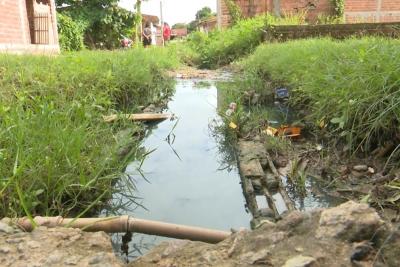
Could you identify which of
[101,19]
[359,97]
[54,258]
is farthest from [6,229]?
[101,19]

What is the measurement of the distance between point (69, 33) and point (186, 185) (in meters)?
13.8

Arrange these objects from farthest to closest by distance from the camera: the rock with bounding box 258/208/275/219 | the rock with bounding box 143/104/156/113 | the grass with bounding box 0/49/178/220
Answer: the rock with bounding box 143/104/156/113, the rock with bounding box 258/208/275/219, the grass with bounding box 0/49/178/220

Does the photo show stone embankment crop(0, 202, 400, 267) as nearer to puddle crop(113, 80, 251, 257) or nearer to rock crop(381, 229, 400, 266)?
rock crop(381, 229, 400, 266)

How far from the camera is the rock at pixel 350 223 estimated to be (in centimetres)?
108

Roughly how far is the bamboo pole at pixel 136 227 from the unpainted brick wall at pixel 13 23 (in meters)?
8.18

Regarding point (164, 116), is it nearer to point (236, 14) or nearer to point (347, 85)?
point (347, 85)

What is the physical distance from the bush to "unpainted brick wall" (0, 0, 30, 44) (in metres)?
4.53

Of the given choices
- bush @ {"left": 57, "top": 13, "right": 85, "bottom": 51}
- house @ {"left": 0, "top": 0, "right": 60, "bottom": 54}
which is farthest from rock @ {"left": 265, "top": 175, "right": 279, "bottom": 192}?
bush @ {"left": 57, "top": 13, "right": 85, "bottom": 51}

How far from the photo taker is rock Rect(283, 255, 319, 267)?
100 centimetres

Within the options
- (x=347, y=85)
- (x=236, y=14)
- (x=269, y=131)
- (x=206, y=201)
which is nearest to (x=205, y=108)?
(x=269, y=131)

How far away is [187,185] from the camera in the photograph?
2.60 m

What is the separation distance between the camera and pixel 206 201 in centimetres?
236

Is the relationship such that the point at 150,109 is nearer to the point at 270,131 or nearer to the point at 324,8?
the point at 270,131

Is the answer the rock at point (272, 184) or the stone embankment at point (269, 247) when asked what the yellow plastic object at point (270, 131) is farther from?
the stone embankment at point (269, 247)
